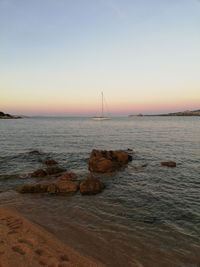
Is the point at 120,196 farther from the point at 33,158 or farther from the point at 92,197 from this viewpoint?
the point at 33,158

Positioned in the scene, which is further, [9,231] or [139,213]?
[139,213]

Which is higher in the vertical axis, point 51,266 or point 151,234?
point 51,266

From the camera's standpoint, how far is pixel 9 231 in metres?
9.73

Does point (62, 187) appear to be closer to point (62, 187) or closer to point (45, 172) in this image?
point (62, 187)

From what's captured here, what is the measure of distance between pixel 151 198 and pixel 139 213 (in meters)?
2.50

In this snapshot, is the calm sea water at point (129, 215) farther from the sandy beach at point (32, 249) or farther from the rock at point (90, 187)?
the sandy beach at point (32, 249)

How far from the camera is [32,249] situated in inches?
331

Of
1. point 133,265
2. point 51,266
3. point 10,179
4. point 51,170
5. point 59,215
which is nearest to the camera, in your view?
point 51,266

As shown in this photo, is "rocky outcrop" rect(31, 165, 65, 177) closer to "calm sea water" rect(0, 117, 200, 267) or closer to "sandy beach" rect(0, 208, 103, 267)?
"calm sea water" rect(0, 117, 200, 267)

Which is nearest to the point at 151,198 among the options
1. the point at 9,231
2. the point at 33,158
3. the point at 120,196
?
the point at 120,196

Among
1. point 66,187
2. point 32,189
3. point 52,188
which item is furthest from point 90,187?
point 32,189

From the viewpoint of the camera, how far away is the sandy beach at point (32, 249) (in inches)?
299

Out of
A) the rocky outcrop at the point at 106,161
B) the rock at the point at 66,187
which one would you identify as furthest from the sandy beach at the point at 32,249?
the rocky outcrop at the point at 106,161

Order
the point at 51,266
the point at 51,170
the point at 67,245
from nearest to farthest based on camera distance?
the point at 51,266 → the point at 67,245 → the point at 51,170
